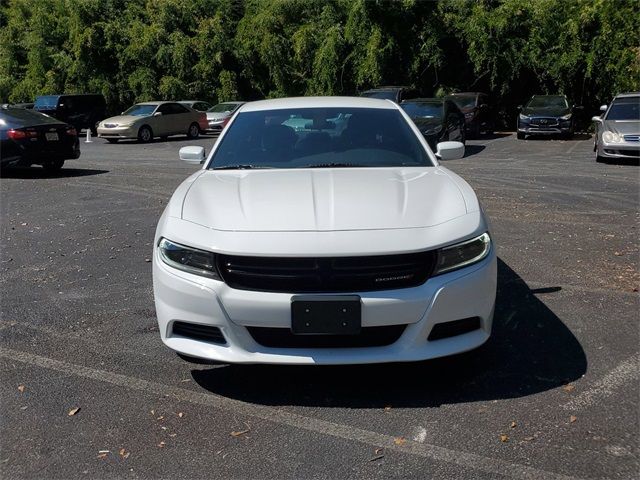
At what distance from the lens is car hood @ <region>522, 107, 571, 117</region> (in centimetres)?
A: 2228

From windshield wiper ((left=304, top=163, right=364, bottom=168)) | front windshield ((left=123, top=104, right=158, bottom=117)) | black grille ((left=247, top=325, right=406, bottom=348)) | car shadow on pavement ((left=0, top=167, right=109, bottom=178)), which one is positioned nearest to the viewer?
black grille ((left=247, top=325, right=406, bottom=348))

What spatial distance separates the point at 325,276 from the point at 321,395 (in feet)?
2.30

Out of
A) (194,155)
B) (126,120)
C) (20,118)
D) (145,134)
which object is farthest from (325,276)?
(145,134)

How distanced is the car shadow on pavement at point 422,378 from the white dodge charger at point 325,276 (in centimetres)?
29

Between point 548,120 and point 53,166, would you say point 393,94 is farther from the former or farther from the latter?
point 53,166

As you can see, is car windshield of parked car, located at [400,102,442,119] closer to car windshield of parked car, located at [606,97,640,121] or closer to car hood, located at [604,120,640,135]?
car hood, located at [604,120,640,135]

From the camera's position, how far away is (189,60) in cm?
3362

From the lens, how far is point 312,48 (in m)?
30.8

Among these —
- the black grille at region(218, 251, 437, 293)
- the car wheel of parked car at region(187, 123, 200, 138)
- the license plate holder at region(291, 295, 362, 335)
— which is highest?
the black grille at region(218, 251, 437, 293)

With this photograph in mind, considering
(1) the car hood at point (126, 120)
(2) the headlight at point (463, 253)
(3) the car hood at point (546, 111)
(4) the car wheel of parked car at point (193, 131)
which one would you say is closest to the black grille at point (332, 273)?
(2) the headlight at point (463, 253)

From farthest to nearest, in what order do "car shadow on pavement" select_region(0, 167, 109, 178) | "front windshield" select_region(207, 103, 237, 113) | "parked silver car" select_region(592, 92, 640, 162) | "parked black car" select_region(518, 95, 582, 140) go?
1. "front windshield" select_region(207, 103, 237, 113)
2. "parked black car" select_region(518, 95, 582, 140)
3. "parked silver car" select_region(592, 92, 640, 162)
4. "car shadow on pavement" select_region(0, 167, 109, 178)

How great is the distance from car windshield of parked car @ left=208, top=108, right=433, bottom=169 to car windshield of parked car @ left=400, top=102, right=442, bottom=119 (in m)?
11.3

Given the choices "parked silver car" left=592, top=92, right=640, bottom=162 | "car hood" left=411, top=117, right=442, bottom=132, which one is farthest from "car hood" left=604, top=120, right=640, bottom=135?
"car hood" left=411, top=117, right=442, bottom=132

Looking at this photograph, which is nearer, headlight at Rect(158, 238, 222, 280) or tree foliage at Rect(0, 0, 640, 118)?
headlight at Rect(158, 238, 222, 280)
